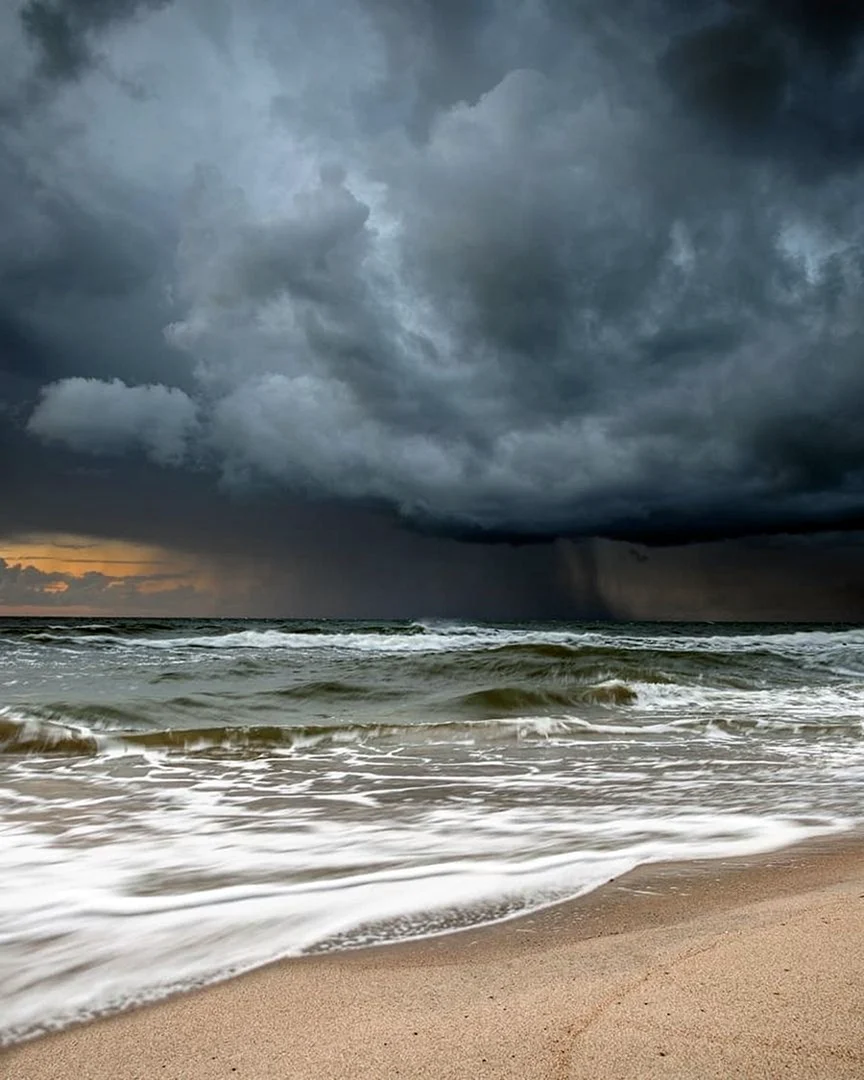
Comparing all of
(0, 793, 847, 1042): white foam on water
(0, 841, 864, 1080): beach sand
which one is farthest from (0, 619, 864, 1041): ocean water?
(0, 841, 864, 1080): beach sand

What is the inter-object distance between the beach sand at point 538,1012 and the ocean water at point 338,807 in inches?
11.1

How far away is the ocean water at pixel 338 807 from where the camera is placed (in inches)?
111

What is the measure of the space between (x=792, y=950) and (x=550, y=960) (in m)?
0.69

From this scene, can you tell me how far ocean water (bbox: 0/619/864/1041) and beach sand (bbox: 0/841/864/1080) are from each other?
0.92 ft

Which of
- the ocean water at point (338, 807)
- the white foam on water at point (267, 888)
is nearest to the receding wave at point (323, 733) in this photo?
the ocean water at point (338, 807)

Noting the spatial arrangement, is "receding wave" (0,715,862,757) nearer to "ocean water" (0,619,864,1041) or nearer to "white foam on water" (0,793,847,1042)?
"ocean water" (0,619,864,1041)

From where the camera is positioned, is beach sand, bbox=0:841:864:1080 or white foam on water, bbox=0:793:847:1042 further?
white foam on water, bbox=0:793:847:1042

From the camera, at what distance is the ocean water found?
2826 mm

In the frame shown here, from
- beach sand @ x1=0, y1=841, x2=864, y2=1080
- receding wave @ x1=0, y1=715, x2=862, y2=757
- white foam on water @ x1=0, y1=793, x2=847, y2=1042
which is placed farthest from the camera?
receding wave @ x1=0, y1=715, x2=862, y2=757

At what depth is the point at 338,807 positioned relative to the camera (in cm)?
512

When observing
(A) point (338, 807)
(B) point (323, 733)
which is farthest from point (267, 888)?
(B) point (323, 733)

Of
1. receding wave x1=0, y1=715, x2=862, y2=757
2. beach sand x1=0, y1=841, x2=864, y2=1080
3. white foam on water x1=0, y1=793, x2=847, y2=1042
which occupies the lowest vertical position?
receding wave x1=0, y1=715, x2=862, y2=757

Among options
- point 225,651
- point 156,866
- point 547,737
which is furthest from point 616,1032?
point 225,651

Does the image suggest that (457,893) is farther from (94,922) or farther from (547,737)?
(547,737)
